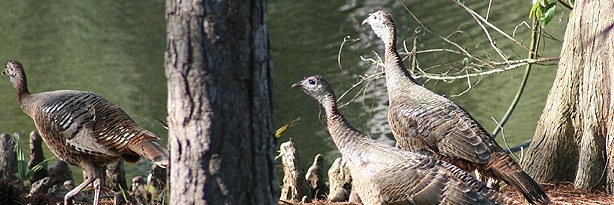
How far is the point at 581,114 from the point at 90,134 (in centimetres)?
360

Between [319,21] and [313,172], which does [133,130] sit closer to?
[313,172]

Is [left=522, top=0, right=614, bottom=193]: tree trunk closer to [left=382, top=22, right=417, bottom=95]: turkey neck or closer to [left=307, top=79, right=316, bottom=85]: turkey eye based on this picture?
[left=382, top=22, right=417, bottom=95]: turkey neck

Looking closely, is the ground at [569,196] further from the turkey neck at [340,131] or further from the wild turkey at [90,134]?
the wild turkey at [90,134]

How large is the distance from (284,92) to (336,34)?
11.7ft

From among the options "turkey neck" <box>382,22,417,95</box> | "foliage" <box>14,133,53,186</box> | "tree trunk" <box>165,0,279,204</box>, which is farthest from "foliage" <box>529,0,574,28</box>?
"tree trunk" <box>165,0,279,204</box>

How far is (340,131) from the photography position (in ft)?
20.8

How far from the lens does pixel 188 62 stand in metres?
3.58

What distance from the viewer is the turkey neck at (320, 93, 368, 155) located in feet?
20.4

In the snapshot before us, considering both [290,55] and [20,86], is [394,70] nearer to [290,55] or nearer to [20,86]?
[20,86]

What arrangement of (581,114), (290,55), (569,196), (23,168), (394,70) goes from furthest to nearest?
(290,55), (23,168), (394,70), (581,114), (569,196)

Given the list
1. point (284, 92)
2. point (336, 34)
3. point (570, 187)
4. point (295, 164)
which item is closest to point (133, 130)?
point (295, 164)

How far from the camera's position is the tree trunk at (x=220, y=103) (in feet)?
11.7

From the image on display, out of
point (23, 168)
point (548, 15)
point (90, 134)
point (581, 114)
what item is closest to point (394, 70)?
point (548, 15)

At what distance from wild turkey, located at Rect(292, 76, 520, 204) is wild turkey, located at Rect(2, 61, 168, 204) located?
4.90 ft
